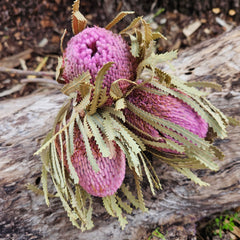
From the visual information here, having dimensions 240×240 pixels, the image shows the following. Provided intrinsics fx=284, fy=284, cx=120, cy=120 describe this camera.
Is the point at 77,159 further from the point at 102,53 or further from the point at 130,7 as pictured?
the point at 130,7

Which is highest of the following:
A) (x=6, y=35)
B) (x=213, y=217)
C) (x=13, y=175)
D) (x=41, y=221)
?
(x=6, y=35)

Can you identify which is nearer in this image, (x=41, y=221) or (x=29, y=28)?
(x=41, y=221)

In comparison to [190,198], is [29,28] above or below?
above

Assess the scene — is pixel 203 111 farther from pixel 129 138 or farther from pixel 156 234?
pixel 156 234

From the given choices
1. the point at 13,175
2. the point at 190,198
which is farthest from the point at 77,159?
the point at 190,198

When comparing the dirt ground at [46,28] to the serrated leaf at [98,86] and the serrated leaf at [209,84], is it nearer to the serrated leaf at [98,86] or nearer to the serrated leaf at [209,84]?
the serrated leaf at [209,84]

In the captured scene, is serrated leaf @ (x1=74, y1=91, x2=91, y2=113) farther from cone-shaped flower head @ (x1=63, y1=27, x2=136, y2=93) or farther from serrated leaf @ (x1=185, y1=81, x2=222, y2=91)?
serrated leaf @ (x1=185, y1=81, x2=222, y2=91)

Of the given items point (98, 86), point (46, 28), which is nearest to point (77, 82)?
point (98, 86)

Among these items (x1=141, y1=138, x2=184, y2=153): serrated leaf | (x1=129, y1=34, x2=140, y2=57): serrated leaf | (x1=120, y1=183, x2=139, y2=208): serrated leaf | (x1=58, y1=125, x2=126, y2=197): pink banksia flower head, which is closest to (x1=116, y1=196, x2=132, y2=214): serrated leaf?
(x1=120, y1=183, x2=139, y2=208): serrated leaf
